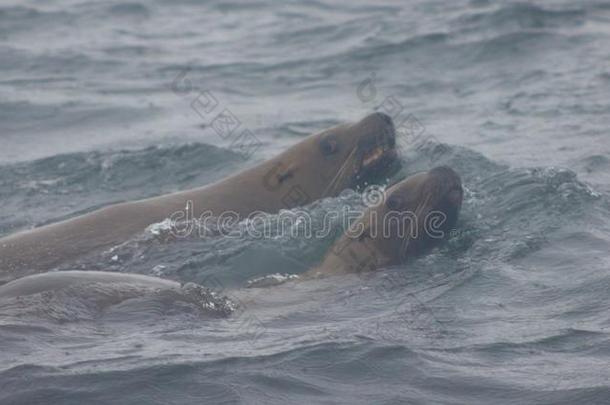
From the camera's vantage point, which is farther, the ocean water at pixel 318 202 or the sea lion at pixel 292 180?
the sea lion at pixel 292 180

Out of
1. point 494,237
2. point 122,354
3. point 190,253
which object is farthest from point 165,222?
point 122,354

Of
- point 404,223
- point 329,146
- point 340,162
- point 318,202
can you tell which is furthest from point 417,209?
point 329,146

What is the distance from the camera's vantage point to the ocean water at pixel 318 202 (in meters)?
6.10

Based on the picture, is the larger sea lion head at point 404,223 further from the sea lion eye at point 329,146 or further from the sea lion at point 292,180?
the sea lion eye at point 329,146

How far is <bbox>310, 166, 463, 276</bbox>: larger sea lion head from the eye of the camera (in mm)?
8422

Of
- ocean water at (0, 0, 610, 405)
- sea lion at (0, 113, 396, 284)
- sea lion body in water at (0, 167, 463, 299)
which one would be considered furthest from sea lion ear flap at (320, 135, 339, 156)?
sea lion body in water at (0, 167, 463, 299)

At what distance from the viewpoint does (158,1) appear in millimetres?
20797

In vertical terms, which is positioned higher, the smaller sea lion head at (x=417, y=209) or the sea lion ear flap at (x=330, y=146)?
the sea lion ear flap at (x=330, y=146)

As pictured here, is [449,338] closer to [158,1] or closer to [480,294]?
[480,294]

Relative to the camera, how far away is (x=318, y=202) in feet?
31.9

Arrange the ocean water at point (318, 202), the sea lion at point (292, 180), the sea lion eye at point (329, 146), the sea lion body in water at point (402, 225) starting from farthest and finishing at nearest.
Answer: the sea lion eye at point (329, 146)
the sea lion at point (292, 180)
the sea lion body in water at point (402, 225)
the ocean water at point (318, 202)

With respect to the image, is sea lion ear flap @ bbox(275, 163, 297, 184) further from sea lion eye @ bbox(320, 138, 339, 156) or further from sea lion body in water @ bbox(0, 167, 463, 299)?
sea lion body in water @ bbox(0, 167, 463, 299)

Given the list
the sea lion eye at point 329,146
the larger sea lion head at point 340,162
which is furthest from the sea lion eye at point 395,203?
the sea lion eye at point 329,146

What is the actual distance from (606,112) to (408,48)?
4.06m
